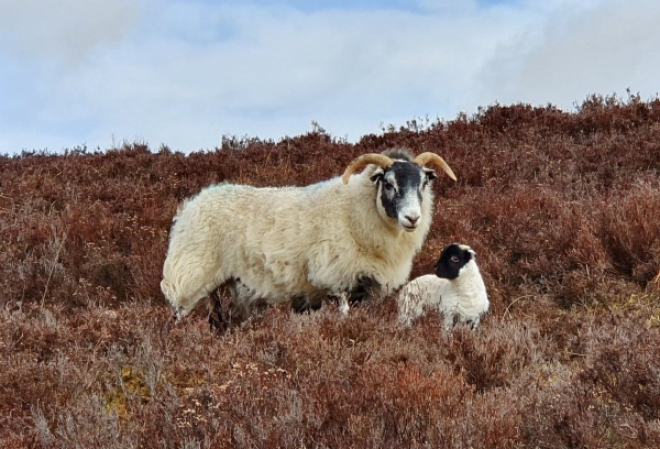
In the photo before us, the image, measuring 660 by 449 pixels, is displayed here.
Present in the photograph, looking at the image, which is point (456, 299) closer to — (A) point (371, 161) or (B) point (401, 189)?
(B) point (401, 189)

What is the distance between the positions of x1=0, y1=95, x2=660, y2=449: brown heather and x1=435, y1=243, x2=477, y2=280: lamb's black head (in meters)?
0.55

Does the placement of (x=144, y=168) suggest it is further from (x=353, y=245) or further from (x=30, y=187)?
(x=353, y=245)

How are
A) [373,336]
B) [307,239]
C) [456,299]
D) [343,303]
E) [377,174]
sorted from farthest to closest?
1. [377,174]
2. [307,239]
3. [456,299]
4. [343,303]
5. [373,336]

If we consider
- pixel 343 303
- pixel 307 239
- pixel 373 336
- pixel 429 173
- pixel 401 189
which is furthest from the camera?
pixel 429 173

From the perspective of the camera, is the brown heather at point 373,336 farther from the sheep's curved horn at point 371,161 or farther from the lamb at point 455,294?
the sheep's curved horn at point 371,161

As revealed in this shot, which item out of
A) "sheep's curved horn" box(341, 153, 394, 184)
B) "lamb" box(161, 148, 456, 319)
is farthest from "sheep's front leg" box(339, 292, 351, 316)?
"sheep's curved horn" box(341, 153, 394, 184)

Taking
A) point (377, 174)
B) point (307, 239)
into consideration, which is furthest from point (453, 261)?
point (307, 239)

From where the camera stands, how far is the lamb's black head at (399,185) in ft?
23.2

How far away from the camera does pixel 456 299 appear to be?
7215 mm

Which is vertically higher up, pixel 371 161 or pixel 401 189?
pixel 371 161

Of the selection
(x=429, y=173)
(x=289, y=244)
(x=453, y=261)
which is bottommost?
(x=453, y=261)

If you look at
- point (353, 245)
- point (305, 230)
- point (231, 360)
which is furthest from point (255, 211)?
point (231, 360)

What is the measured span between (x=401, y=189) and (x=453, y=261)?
87 centimetres

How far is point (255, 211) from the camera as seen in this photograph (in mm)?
7805
